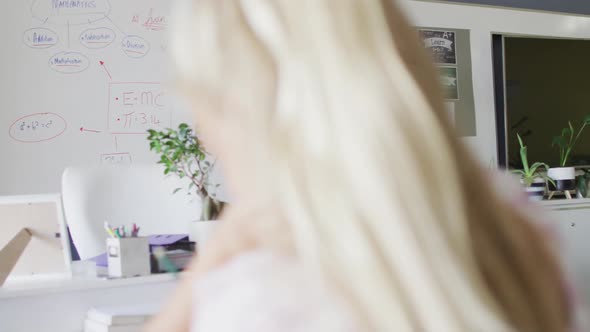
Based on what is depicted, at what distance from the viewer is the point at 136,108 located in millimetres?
3711

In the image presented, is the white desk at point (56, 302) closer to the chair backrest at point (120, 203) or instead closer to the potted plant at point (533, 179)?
the chair backrest at point (120, 203)

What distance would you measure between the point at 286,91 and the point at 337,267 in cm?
14

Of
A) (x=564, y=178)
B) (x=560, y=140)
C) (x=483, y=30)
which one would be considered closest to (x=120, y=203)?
(x=564, y=178)

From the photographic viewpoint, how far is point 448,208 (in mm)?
582

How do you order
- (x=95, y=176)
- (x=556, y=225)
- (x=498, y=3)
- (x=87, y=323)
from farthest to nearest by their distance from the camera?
1. (x=498, y=3)
2. (x=95, y=176)
3. (x=87, y=323)
4. (x=556, y=225)

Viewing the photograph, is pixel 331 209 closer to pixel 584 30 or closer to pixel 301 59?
pixel 301 59

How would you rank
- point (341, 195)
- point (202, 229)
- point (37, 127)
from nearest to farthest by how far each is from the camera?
point (341, 195) < point (202, 229) < point (37, 127)

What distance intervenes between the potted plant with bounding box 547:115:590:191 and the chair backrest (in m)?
2.11

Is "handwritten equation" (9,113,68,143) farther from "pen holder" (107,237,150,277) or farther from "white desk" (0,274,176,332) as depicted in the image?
"white desk" (0,274,176,332)

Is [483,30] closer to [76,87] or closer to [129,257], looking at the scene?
[76,87]

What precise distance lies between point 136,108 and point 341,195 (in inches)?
128

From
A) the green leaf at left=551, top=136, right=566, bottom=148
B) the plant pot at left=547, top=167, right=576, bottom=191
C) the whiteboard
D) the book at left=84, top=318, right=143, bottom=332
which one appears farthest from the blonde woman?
the green leaf at left=551, top=136, right=566, bottom=148

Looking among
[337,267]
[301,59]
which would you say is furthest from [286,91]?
[337,267]

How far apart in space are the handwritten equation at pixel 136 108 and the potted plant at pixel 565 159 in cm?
206
